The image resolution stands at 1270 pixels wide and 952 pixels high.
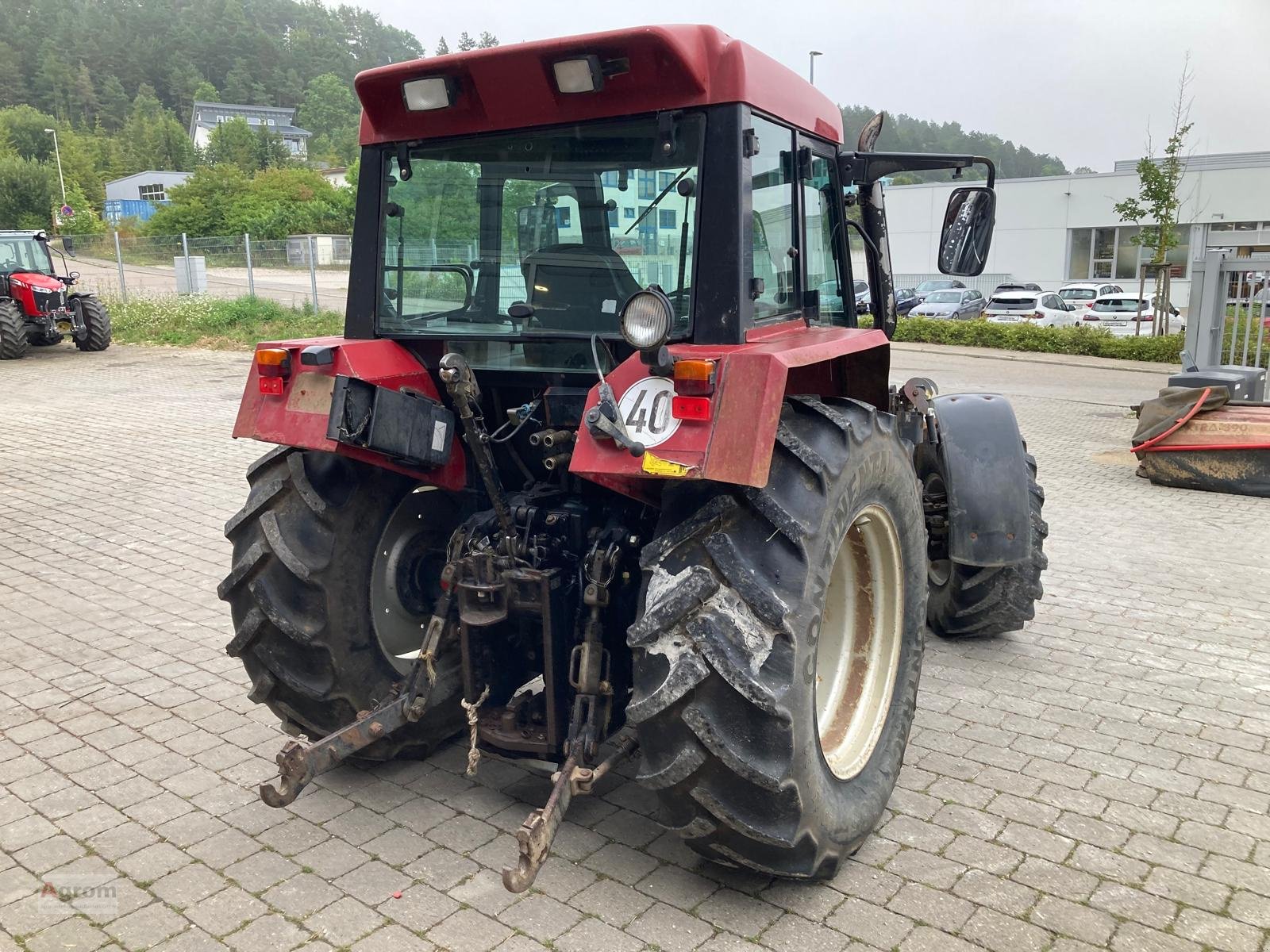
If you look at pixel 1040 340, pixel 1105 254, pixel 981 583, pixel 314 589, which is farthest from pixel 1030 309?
pixel 314 589

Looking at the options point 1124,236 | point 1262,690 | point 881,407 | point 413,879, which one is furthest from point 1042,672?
point 1124,236

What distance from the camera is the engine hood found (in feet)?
61.4

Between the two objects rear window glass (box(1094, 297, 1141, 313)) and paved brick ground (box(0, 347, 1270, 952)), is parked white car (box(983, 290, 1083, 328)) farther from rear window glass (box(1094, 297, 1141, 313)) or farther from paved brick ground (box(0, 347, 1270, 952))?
paved brick ground (box(0, 347, 1270, 952))

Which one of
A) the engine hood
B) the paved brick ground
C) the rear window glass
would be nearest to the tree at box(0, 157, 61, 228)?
the engine hood

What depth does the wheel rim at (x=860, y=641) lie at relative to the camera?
11.2ft

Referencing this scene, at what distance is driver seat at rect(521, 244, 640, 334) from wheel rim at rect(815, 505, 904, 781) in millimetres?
1040

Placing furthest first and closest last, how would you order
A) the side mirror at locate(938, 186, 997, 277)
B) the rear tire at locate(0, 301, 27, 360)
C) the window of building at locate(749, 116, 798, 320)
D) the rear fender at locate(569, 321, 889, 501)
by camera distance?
the rear tire at locate(0, 301, 27, 360)
the side mirror at locate(938, 186, 997, 277)
the window of building at locate(749, 116, 798, 320)
the rear fender at locate(569, 321, 889, 501)

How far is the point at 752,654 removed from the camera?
266cm

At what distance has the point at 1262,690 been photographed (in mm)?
4617

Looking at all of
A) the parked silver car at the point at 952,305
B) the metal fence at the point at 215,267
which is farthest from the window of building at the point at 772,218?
the parked silver car at the point at 952,305

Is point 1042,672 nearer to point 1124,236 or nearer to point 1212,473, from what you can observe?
point 1212,473

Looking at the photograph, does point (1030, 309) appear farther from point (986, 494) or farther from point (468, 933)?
point (468, 933)

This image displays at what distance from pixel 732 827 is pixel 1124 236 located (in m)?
42.1

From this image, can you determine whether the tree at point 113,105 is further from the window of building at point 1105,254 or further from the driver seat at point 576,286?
the driver seat at point 576,286
